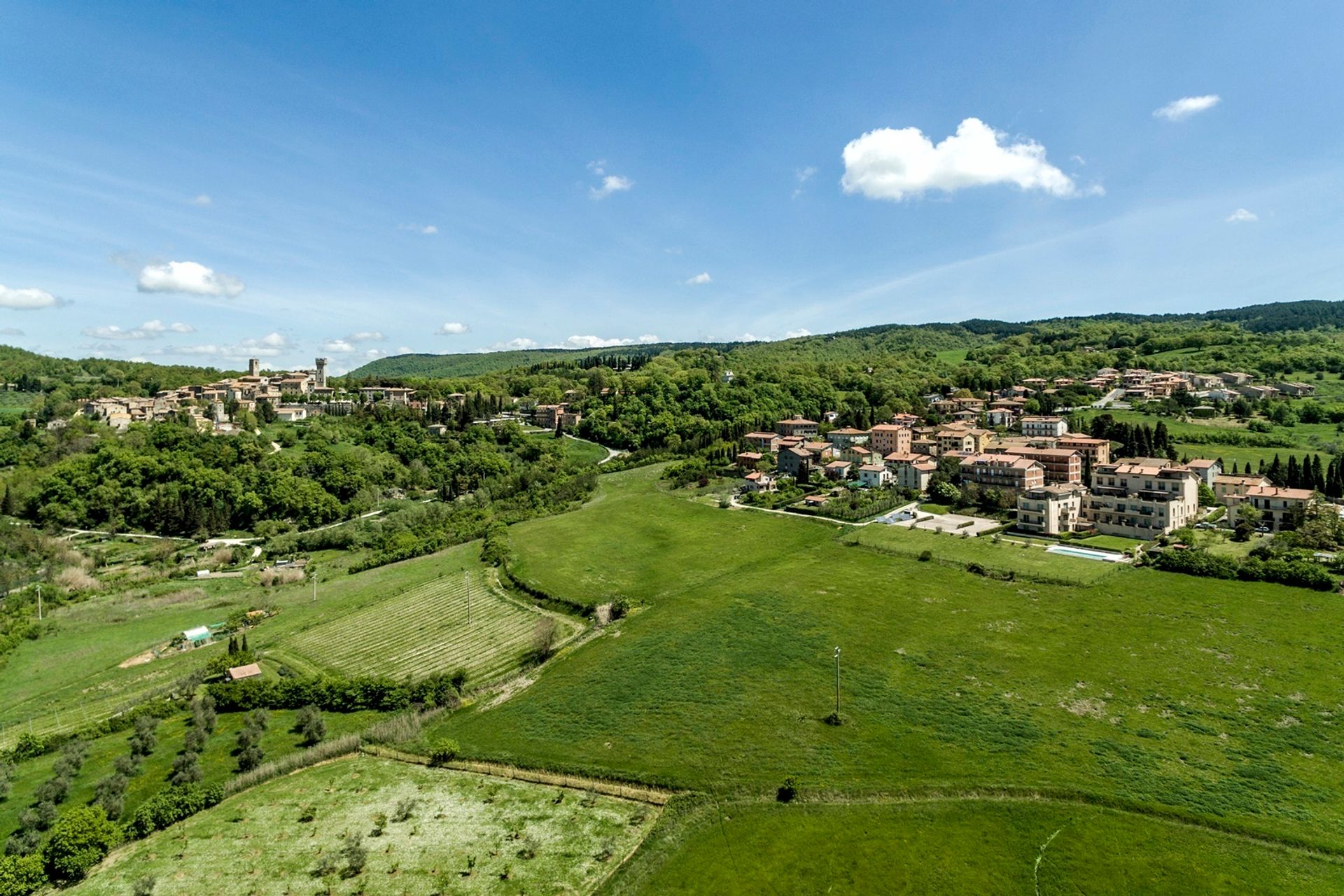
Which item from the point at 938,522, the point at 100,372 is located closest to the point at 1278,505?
the point at 938,522

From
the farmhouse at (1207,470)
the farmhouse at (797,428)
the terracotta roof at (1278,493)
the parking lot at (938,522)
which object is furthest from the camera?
the farmhouse at (797,428)

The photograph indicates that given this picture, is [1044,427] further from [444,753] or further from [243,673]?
[243,673]

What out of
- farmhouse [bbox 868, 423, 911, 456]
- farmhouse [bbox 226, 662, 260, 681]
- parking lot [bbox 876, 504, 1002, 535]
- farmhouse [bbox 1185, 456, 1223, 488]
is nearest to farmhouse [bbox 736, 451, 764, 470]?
farmhouse [bbox 868, 423, 911, 456]

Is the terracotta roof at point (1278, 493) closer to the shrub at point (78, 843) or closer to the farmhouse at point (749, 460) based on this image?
the farmhouse at point (749, 460)

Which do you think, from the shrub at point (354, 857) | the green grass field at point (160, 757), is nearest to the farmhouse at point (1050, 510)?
the green grass field at point (160, 757)

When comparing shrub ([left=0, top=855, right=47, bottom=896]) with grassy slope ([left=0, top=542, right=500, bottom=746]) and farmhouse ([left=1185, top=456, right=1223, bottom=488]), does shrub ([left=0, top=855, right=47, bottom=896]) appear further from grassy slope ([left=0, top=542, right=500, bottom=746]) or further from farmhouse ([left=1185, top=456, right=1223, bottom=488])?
farmhouse ([left=1185, top=456, right=1223, bottom=488])

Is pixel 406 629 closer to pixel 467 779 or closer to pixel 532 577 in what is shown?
pixel 532 577

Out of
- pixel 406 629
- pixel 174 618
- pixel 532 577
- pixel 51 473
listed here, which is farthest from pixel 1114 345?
pixel 51 473
